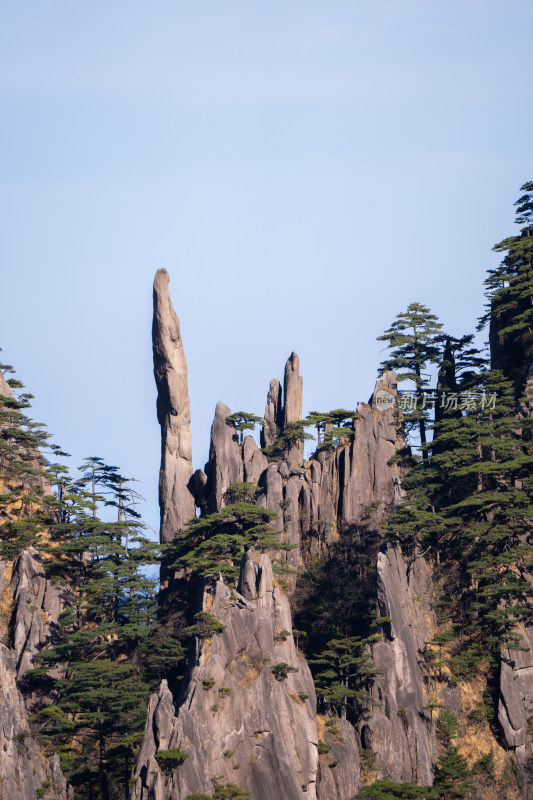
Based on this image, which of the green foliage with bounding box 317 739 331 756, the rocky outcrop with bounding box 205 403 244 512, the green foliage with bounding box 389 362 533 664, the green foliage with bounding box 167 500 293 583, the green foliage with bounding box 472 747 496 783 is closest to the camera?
the green foliage with bounding box 317 739 331 756

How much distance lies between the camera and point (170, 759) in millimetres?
51656

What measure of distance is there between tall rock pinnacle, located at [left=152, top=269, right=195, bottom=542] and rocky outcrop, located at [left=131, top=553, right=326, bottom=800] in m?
15.8

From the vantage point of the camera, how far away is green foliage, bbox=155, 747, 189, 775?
51500mm

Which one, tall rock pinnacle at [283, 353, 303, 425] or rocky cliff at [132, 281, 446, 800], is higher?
tall rock pinnacle at [283, 353, 303, 425]

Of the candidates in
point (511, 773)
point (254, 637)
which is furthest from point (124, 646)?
point (511, 773)

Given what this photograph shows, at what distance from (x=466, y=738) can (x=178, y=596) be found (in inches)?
736

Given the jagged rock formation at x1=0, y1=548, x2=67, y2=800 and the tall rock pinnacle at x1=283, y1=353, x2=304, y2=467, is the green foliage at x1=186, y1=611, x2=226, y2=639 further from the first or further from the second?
the tall rock pinnacle at x1=283, y1=353, x2=304, y2=467

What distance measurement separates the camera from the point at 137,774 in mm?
52125

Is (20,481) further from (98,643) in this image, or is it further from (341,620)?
(341,620)

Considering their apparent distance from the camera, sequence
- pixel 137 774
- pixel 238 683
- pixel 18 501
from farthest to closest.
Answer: pixel 18 501 < pixel 238 683 < pixel 137 774

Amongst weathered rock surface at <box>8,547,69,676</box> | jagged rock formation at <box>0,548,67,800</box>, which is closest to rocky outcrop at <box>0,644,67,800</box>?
jagged rock formation at <box>0,548,67,800</box>

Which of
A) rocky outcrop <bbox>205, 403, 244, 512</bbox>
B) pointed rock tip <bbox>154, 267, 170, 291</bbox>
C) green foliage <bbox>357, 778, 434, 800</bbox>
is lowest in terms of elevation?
green foliage <bbox>357, 778, 434, 800</bbox>

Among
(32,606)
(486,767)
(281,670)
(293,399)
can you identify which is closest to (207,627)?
(281,670)

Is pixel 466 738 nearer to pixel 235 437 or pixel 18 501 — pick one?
pixel 235 437
